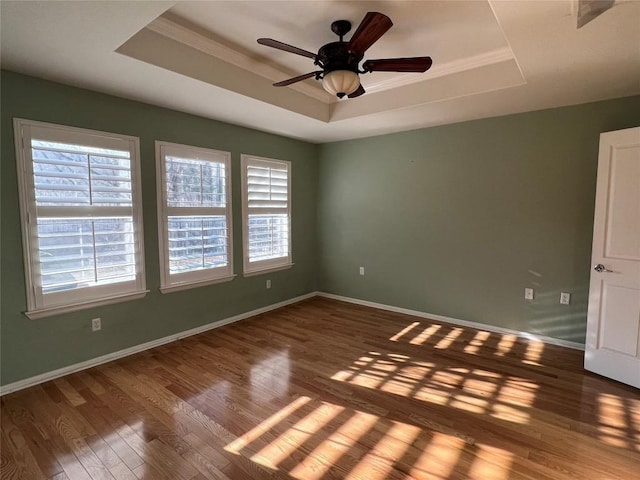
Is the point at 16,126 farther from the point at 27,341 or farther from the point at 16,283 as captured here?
the point at 27,341

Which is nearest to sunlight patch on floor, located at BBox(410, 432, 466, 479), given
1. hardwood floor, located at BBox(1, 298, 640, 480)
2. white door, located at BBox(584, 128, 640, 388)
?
hardwood floor, located at BBox(1, 298, 640, 480)

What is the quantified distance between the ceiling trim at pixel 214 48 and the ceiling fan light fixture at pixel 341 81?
3.17 ft

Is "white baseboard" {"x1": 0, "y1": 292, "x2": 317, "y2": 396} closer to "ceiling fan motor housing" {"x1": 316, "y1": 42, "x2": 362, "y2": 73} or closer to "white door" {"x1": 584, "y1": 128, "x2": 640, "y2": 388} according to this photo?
"ceiling fan motor housing" {"x1": 316, "y1": 42, "x2": 362, "y2": 73}

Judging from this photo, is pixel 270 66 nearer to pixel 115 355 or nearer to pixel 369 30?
pixel 369 30

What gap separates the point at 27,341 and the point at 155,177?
1.75m

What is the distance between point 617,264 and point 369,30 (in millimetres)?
2700

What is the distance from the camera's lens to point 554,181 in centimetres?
335

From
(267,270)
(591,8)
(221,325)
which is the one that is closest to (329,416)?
(221,325)

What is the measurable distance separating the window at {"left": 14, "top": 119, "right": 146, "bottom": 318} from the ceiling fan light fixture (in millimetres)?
2025

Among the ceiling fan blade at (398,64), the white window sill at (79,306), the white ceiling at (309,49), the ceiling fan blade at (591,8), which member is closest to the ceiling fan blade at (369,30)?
the ceiling fan blade at (398,64)

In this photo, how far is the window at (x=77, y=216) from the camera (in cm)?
253

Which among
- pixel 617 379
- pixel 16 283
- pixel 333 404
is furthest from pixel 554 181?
pixel 16 283

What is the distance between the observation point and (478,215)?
382cm

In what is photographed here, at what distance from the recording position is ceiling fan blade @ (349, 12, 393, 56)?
1769 millimetres
